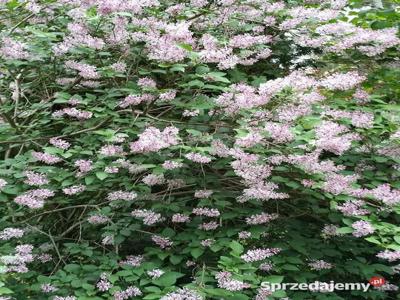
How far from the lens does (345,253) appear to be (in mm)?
3537

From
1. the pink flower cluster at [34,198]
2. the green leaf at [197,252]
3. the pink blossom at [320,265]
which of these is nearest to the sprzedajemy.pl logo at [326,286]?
the pink blossom at [320,265]

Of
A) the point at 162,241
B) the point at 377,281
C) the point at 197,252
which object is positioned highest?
the point at 197,252

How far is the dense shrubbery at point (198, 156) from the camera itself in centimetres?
303

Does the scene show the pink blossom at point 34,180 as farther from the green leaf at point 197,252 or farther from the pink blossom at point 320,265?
the pink blossom at point 320,265

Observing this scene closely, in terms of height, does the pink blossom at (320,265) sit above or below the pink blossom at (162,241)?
below

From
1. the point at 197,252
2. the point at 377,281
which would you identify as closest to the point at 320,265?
the point at 377,281

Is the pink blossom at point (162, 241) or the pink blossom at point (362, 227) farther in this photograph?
the pink blossom at point (162, 241)

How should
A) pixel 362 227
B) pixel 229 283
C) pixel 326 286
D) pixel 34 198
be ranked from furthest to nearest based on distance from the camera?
pixel 34 198, pixel 326 286, pixel 362 227, pixel 229 283

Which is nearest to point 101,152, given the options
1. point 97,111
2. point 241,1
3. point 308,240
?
point 97,111

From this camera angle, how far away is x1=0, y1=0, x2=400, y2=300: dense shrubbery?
9.95 ft

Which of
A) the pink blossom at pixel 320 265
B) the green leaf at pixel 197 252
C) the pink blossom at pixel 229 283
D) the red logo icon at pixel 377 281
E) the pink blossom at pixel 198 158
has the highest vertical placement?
the pink blossom at pixel 198 158

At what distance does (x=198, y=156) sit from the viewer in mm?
3051

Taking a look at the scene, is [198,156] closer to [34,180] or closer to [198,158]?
[198,158]

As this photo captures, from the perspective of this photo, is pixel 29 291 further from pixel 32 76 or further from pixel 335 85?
pixel 335 85
